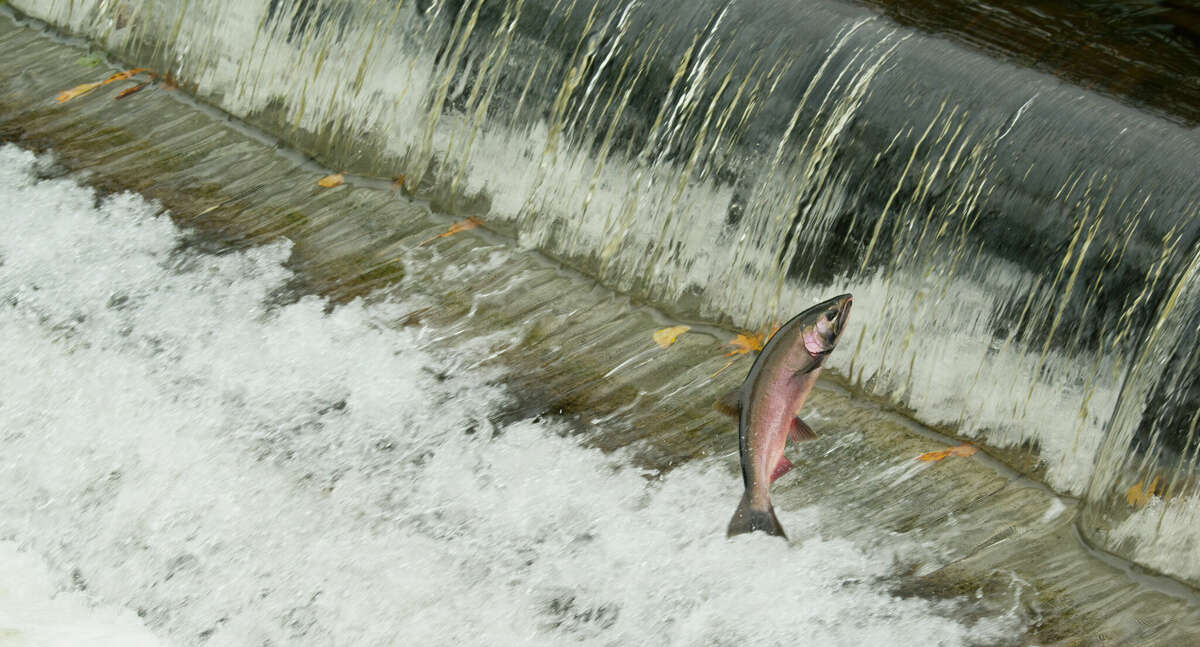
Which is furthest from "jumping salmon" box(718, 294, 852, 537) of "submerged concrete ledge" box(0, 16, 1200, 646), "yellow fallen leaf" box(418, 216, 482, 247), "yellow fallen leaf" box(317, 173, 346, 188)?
"yellow fallen leaf" box(317, 173, 346, 188)

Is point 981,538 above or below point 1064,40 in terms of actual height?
below

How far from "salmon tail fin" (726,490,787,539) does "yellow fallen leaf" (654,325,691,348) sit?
117cm

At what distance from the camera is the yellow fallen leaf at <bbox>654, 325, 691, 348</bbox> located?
457cm

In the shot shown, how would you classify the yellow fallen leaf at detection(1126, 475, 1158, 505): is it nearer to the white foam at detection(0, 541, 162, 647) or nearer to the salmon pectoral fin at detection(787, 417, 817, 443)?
the salmon pectoral fin at detection(787, 417, 817, 443)

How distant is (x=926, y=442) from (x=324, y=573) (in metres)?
1.85

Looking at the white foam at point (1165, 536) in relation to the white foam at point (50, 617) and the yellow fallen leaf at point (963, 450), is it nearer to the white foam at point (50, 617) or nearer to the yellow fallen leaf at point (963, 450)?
the yellow fallen leaf at point (963, 450)

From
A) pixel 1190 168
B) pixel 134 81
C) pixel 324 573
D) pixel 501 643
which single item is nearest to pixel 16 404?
pixel 324 573

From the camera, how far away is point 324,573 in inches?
144

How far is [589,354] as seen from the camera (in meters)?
4.49

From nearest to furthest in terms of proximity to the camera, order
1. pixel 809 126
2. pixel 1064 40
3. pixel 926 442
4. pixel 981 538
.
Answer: pixel 981 538 < pixel 926 442 < pixel 809 126 < pixel 1064 40

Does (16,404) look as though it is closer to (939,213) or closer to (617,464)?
(617,464)

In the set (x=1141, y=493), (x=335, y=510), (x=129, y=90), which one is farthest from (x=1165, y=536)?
(x=129, y=90)

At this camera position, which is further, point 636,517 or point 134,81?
point 134,81

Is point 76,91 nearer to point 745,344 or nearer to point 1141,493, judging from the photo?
point 745,344
